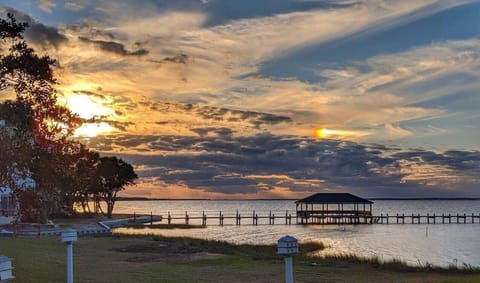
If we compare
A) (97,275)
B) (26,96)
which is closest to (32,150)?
(26,96)

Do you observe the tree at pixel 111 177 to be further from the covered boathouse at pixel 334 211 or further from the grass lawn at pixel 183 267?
the grass lawn at pixel 183 267

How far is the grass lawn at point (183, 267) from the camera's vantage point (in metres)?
21.4

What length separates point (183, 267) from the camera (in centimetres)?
2562

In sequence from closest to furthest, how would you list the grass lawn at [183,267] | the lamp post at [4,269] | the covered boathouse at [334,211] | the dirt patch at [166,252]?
the lamp post at [4,269] → the grass lawn at [183,267] → the dirt patch at [166,252] → the covered boathouse at [334,211]

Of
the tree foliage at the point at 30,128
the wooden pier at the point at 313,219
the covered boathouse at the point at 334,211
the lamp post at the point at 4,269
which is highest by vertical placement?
the tree foliage at the point at 30,128

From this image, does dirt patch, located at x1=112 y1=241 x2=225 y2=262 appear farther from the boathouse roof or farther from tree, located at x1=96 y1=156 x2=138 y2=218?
the boathouse roof

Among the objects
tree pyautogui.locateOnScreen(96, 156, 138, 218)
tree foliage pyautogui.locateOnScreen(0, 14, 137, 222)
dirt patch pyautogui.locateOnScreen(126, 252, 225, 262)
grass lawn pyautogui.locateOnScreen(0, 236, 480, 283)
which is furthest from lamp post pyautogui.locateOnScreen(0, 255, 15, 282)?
tree pyautogui.locateOnScreen(96, 156, 138, 218)

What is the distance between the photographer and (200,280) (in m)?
21.2

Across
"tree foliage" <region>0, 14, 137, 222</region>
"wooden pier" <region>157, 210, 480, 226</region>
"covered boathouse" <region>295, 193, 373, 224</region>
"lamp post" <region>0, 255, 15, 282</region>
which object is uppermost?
"tree foliage" <region>0, 14, 137, 222</region>

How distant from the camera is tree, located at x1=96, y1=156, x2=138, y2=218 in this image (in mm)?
87938

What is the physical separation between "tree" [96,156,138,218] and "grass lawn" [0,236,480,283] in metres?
53.0

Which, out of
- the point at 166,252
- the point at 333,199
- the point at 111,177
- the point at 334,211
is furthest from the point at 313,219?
the point at 166,252

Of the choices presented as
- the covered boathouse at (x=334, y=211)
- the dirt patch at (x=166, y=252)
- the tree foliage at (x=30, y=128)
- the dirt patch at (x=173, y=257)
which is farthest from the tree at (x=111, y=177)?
the tree foliage at (x=30, y=128)

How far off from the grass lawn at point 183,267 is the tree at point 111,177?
52996 mm
